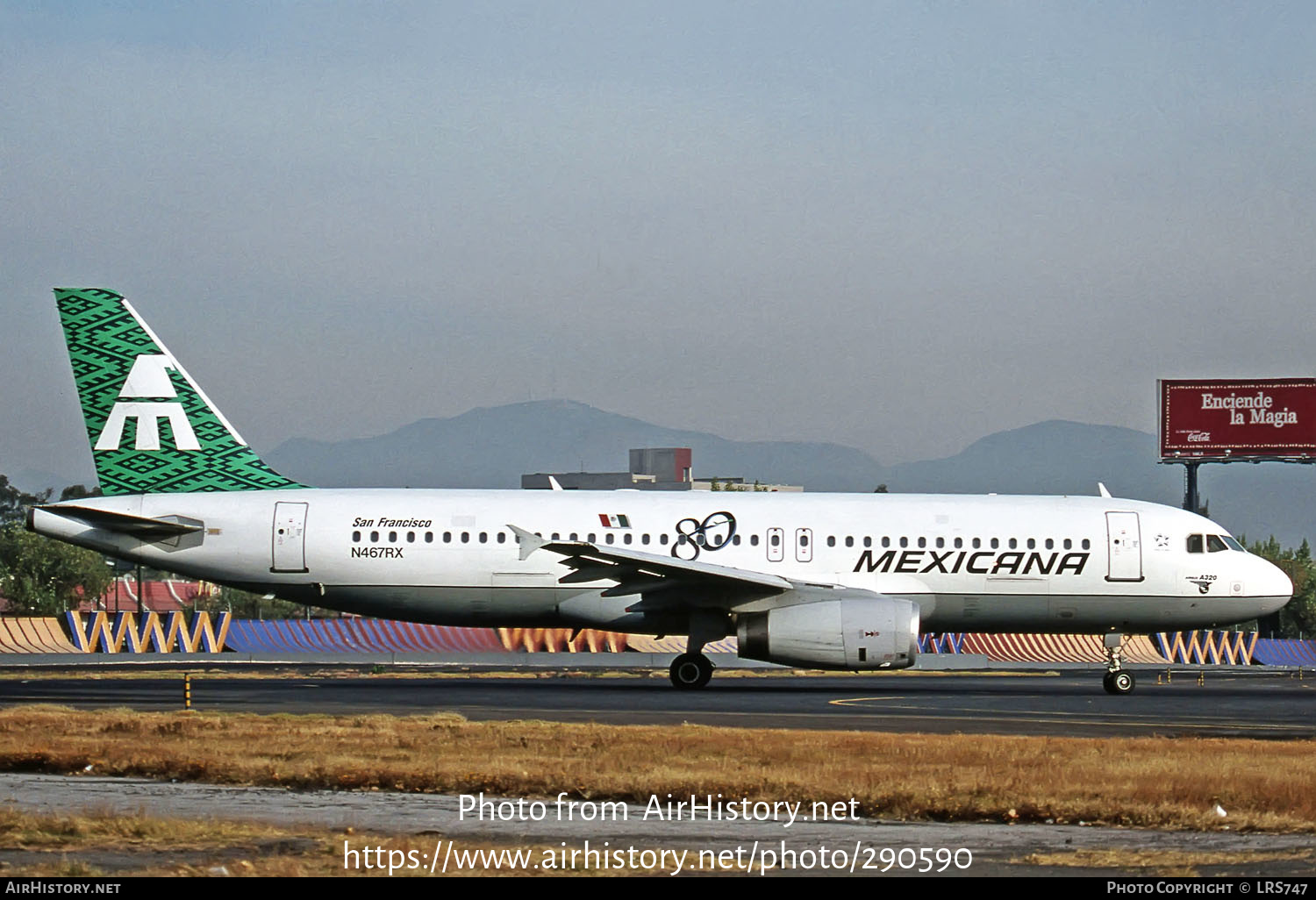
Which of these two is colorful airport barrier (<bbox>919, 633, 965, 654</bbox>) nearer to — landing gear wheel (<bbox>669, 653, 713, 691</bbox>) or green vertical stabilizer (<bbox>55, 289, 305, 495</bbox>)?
landing gear wheel (<bbox>669, 653, 713, 691</bbox>)

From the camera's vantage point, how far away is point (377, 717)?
68.6 feet

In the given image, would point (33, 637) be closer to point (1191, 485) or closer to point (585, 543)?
point (585, 543)

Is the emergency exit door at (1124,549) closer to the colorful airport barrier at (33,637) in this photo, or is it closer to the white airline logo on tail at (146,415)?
the white airline logo on tail at (146,415)

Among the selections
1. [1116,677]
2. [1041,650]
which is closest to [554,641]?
[1041,650]

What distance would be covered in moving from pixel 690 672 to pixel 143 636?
2450 centimetres

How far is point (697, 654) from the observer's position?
29141 mm

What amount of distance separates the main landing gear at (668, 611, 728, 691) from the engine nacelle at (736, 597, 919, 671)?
1006 mm

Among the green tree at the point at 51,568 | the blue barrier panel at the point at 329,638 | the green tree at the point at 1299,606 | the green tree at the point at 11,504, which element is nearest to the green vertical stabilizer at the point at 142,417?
the blue barrier panel at the point at 329,638

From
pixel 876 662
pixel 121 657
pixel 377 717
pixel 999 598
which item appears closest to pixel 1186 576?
pixel 999 598

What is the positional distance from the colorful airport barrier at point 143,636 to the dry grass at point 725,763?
2801cm

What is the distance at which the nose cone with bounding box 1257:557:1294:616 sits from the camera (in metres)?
31.2

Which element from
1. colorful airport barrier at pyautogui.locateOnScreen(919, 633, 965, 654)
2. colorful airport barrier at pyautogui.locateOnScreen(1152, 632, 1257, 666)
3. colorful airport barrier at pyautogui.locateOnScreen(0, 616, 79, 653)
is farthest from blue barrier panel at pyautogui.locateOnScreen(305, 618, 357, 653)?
colorful airport barrier at pyautogui.locateOnScreen(1152, 632, 1257, 666)

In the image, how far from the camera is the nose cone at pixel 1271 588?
103 ft
